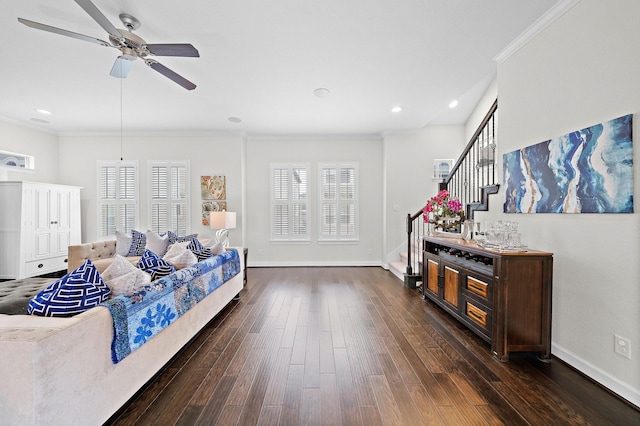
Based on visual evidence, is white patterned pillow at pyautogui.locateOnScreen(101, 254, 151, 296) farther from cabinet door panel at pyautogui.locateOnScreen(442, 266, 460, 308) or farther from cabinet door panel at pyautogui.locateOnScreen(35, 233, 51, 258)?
cabinet door panel at pyautogui.locateOnScreen(35, 233, 51, 258)

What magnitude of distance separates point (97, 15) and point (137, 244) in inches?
122

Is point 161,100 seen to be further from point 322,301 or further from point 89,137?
point 322,301

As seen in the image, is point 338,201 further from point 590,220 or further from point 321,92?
point 590,220

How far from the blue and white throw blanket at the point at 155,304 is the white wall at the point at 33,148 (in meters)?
4.86

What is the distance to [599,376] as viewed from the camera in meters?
1.96

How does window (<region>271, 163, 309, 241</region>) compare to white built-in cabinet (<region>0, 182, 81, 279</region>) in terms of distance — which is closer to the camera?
white built-in cabinet (<region>0, 182, 81, 279</region>)

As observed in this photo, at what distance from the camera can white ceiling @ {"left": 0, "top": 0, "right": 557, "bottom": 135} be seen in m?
2.28

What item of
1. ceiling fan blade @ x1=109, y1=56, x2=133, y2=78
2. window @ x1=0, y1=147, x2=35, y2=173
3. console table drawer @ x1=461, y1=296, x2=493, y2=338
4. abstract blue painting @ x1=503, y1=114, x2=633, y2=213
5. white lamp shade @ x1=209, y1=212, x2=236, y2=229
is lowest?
console table drawer @ x1=461, y1=296, x2=493, y2=338

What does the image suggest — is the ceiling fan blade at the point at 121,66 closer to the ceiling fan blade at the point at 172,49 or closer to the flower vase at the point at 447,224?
the ceiling fan blade at the point at 172,49

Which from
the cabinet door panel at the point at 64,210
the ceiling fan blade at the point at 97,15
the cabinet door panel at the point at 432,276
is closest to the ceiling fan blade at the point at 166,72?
the ceiling fan blade at the point at 97,15

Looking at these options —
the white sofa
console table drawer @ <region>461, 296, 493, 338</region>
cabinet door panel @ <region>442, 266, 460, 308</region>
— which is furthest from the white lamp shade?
console table drawer @ <region>461, 296, 493, 338</region>

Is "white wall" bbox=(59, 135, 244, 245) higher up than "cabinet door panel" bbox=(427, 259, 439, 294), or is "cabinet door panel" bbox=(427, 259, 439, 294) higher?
"white wall" bbox=(59, 135, 244, 245)

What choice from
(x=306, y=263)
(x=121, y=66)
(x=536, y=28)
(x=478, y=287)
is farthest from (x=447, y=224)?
(x=121, y=66)

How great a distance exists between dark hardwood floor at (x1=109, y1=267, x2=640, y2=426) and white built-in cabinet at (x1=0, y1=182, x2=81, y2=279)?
4000mm
